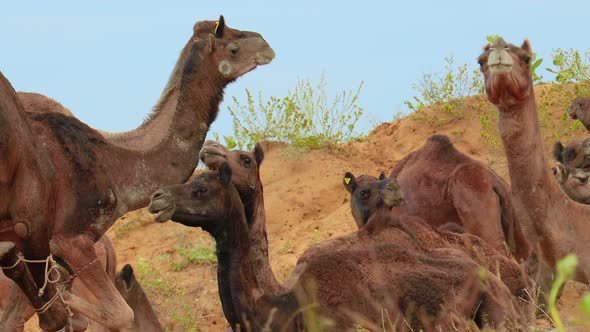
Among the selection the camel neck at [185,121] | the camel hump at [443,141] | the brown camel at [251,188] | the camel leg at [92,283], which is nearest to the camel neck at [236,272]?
the brown camel at [251,188]

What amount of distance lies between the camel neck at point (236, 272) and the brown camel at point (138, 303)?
2.83 meters

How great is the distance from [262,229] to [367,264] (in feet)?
3.14

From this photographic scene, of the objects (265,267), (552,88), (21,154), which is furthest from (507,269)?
(552,88)

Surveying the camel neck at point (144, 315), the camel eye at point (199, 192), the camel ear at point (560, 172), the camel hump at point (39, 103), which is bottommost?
the camel neck at point (144, 315)

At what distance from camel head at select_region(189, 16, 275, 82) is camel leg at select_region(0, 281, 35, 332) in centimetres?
262

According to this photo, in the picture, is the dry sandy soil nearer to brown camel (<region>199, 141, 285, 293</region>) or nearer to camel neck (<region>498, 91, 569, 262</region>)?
brown camel (<region>199, 141, 285, 293</region>)

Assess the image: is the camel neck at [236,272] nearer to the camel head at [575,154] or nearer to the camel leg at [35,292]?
the camel leg at [35,292]

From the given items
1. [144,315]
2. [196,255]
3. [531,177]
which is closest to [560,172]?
[531,177]

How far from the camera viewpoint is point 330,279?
7.33 meters

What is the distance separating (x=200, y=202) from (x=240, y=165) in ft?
3.09

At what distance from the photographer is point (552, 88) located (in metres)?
15.2

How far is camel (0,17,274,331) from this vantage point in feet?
22.4

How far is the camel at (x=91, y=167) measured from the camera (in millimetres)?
6812

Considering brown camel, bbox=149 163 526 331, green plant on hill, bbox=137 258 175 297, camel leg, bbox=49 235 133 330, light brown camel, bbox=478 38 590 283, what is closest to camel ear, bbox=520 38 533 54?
light brown camel, bbox=478 38 590 283
